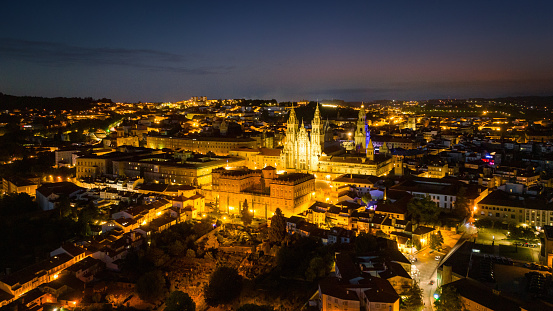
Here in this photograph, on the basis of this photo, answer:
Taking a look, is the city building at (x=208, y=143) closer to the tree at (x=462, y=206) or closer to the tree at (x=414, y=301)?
the tree at (x=462, y=206)

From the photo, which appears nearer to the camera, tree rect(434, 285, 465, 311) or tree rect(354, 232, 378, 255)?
tree rect(434, 285, 465, 311)

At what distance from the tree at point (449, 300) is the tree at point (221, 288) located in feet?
26.0

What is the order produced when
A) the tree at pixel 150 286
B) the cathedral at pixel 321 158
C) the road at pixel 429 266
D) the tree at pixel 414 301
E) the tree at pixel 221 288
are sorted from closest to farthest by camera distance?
the tree at pixel 414 301 < the road at pixel 429 266 < the tree at pixel 150 286 < the tree at pixel 221 288 < the cathedral at pixel 321 158

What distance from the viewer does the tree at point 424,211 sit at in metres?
19.3

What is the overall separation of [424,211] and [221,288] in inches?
393

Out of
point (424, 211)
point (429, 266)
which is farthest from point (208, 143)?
point (429, 266)

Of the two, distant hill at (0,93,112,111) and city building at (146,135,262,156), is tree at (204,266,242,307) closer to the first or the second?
city building at (146,135,262,156)

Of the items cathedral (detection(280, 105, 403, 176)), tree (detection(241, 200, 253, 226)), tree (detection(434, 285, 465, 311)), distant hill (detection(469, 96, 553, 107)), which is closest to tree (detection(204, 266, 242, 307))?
tree (detection(241, 200, 253, 226))

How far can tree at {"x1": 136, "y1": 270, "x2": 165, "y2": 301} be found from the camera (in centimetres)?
1653

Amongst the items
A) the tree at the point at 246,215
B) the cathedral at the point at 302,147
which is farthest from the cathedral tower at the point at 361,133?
the tree at the point at 246,215

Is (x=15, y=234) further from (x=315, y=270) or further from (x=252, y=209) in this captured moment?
(x=315, y=270)

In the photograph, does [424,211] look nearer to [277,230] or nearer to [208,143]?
[277,230]

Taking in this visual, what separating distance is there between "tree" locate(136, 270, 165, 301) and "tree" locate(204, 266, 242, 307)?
6.26 feet

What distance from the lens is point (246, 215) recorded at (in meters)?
21.8
